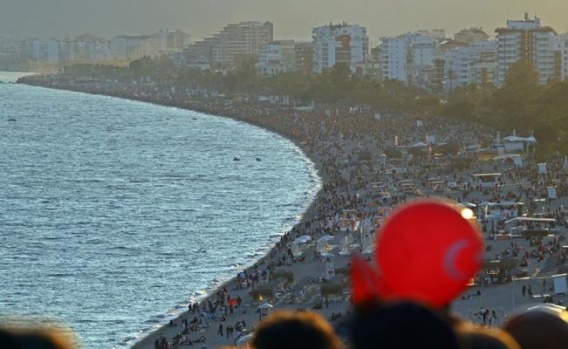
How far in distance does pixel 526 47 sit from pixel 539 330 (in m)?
73.7

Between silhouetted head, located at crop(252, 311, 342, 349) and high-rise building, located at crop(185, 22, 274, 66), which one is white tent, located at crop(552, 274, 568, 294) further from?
high-rise building, located at crop(185, 22, 274, 66)

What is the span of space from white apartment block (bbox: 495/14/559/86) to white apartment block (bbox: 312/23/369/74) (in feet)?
73.7

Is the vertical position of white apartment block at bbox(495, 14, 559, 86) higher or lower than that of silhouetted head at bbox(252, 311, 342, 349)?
higher

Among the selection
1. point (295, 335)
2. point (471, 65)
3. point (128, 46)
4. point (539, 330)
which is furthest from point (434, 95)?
point (128, 46)

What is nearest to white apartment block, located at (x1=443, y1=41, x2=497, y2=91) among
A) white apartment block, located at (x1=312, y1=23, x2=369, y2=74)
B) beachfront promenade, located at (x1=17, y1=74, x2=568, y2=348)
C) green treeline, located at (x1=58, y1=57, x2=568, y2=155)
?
green treeline, located at (x1=58, y1=57, x2=568, y2=155)

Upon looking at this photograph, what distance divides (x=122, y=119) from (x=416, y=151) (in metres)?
39.9

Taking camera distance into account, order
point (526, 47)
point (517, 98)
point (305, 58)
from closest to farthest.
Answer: point (517, 98), point (526, 47), point (305, 58)

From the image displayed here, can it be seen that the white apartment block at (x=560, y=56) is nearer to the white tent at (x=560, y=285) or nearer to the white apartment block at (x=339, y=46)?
the white apartment block at (x=339, y=46)

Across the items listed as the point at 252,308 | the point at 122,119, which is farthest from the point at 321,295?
the point at 122,119

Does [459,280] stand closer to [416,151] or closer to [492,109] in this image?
[416,151]

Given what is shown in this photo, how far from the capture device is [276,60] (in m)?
105

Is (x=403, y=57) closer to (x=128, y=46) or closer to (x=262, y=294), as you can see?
(x=262, y=294)

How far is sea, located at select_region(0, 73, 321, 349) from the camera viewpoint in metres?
19.3

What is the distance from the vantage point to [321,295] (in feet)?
57.8
